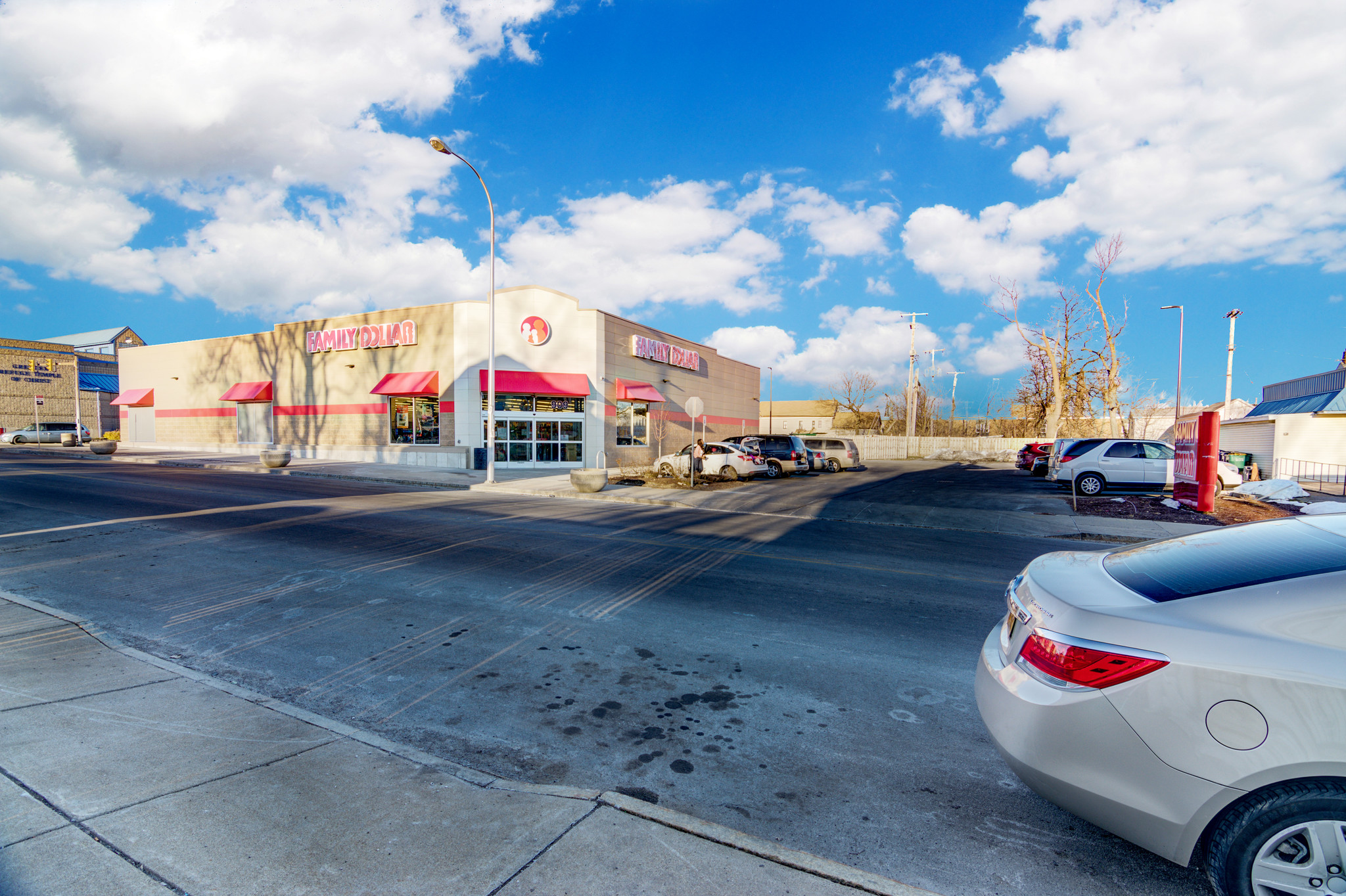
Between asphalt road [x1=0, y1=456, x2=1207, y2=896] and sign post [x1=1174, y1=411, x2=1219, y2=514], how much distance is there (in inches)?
213

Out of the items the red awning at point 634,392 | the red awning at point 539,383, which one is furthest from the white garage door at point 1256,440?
the red awning at point 539,383

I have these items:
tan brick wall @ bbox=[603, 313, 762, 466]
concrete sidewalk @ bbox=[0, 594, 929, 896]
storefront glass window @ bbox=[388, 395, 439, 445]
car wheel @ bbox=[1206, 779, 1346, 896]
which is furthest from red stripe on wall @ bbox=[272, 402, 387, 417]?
car wheel @ bbox=[1206, 779, 1346, 896]

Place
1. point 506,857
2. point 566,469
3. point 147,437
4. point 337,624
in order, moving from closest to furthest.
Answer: point 506,857
point 337,624
point 566,469
point 147,437

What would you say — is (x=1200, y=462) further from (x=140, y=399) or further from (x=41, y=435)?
(x=41, y=435)

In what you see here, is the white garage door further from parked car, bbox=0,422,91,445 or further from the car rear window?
parked car, bbox=0,422,91,445

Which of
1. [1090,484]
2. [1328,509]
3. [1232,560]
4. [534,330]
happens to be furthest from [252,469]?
[1090,484]

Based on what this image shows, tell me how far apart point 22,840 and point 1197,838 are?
445cm

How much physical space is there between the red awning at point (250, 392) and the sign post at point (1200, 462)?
3860 centimetres

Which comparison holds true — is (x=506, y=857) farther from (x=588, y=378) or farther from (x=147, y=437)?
(x=147, y=437)

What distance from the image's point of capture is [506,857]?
237cm

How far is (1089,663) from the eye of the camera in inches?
92.0

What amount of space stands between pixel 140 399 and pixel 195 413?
6.44 meters

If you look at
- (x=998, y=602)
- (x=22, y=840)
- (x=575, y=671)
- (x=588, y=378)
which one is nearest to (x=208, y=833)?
(x=22, y=840)

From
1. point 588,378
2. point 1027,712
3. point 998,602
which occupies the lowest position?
point 998,602
